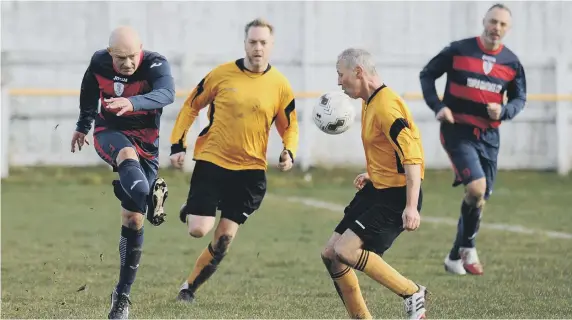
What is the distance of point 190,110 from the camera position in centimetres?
900

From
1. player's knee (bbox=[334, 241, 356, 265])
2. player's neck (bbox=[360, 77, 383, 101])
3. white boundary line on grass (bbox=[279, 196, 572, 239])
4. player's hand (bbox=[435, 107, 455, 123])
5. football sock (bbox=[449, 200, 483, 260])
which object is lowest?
white boundary line on grass (bbox=[279, 196, 572, 239])

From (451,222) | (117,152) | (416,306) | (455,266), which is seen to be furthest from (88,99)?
(451,222)

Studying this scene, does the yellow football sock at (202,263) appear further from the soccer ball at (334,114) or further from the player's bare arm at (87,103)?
the soccer ball at (334,114)

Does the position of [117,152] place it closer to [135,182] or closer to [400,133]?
[135,182]

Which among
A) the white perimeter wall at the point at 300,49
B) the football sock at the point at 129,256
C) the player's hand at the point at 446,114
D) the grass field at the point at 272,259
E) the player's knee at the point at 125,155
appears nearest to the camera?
the player's knee at the point at 125,155

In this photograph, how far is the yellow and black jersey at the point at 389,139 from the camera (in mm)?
7293

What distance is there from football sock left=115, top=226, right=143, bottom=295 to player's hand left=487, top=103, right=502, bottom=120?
11.8 feet

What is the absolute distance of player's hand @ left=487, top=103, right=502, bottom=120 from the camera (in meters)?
10.5

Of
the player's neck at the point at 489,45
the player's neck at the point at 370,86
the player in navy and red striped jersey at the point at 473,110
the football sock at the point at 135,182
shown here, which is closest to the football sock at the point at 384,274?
the player's neck at the point at 370,86

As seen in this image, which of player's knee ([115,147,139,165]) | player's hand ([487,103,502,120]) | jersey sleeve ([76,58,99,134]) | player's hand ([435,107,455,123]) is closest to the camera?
player's knee ([115,147,139,165])

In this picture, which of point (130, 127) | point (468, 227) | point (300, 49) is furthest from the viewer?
point (300, 49)

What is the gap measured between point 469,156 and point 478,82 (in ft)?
2.29

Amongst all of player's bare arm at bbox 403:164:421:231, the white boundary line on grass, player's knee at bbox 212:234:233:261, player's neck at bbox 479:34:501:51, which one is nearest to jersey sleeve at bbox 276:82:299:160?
player's knee at bbox 212:234:233:261

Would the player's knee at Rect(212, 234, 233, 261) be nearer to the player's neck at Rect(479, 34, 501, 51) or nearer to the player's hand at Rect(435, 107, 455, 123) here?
the player's hand at Rect(435, 107, 455, 123)
